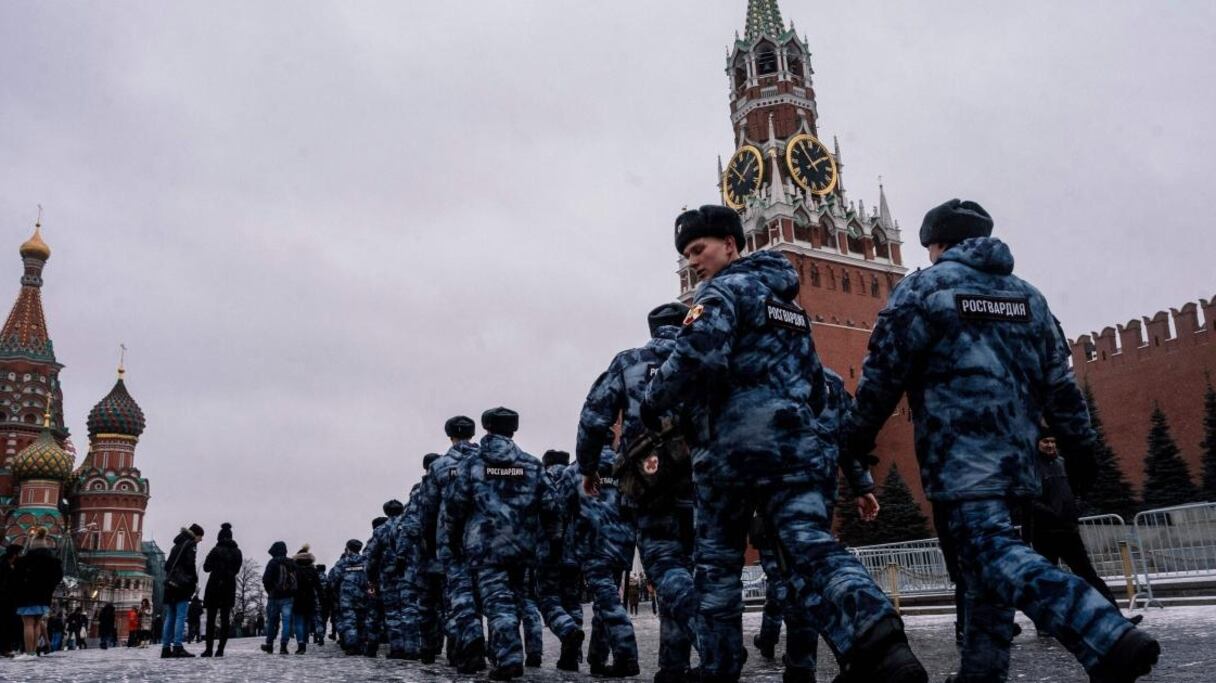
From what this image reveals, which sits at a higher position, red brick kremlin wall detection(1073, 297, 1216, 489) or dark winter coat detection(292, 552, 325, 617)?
red brick kremlin wall detection(1073, 297, 1216, 489)

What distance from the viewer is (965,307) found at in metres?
3.56

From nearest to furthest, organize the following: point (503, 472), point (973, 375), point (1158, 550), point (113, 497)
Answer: point (973, 375) → point (503, 472) → point (1158, 550) → point (113, 497)

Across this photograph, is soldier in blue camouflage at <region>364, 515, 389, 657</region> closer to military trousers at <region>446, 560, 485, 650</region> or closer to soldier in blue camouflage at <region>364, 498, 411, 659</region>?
soldier in blue camouflage at <region>364, 498, 411, 659</region>

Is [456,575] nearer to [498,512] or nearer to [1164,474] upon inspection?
[498,512]

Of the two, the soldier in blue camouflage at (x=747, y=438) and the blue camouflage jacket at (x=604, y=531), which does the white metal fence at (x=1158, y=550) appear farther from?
the soldier in blue camouflage at (x=747, y=438)

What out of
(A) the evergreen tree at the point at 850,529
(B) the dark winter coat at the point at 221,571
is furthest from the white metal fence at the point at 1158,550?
(A) the evergreen tree at the point at 850,529

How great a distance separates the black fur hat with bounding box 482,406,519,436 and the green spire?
73.9 metres

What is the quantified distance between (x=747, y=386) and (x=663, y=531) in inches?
67.3

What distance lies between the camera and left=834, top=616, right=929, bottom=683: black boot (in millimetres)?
2848

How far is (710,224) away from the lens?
4090 mm

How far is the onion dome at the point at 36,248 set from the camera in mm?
78312

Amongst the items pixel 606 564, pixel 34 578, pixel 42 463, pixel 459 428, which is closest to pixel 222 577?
pixel 34 578

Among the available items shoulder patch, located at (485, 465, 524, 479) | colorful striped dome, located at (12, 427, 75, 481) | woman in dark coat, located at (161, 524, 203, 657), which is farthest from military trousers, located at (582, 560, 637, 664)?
colorful striped dome, located at (12, 427, 75, 481)

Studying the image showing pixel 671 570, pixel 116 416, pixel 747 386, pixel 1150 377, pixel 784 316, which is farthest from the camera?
pixel 116 416
